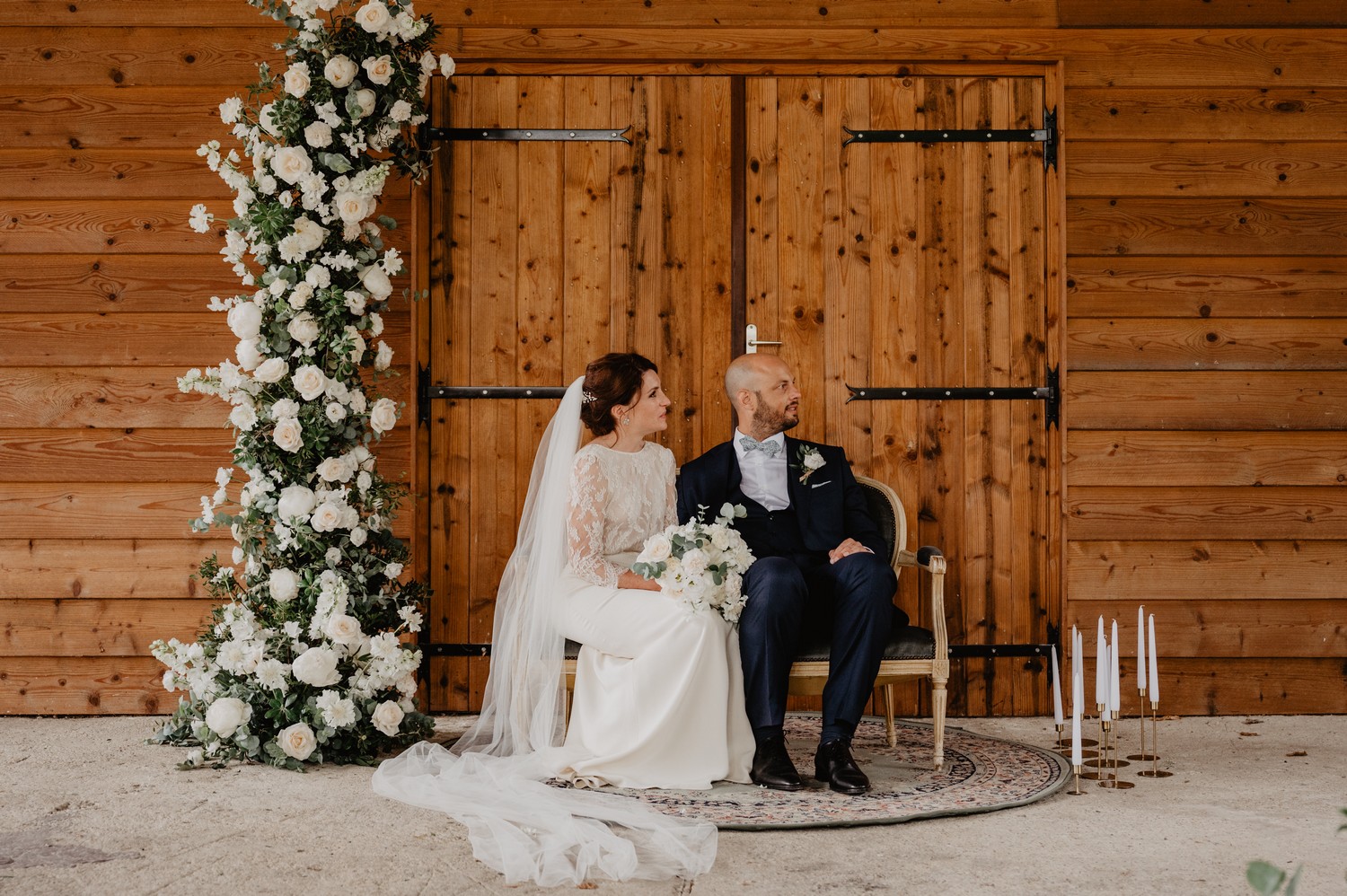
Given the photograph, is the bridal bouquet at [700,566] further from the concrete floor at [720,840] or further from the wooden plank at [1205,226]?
the wooden plank at [1205,226]

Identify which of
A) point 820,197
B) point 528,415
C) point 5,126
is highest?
point 5,126

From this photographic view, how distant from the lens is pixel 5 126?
13.0ft

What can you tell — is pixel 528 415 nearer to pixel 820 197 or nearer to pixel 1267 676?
pixel 820 197

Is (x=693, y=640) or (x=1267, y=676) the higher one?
(x=693, y=640)

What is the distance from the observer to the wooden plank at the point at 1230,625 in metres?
3.96

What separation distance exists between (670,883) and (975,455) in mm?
2208

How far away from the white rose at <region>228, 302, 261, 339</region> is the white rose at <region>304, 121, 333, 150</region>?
52 cm

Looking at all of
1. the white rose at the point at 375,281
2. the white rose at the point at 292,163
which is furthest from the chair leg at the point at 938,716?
the white rose at the point at 292,163

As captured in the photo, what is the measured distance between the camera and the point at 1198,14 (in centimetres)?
402

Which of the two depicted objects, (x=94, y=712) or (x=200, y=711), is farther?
(x=94, y=712)

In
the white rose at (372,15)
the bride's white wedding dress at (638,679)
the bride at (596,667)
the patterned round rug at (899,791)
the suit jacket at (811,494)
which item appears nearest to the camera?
the patterned round rug at (899,791)

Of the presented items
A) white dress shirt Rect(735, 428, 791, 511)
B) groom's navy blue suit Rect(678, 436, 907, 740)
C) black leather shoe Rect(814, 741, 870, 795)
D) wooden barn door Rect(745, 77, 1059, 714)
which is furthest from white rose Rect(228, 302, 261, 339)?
black leather shoe Rect(814, 741, 870, 795)

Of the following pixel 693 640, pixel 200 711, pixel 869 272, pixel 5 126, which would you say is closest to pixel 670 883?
pixel 693 640

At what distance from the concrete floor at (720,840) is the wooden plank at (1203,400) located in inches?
47.3
